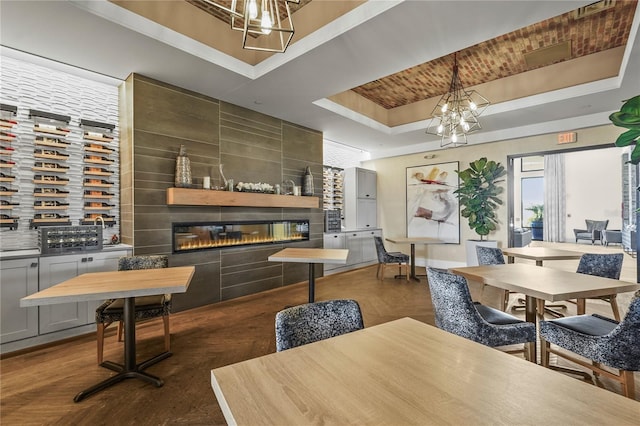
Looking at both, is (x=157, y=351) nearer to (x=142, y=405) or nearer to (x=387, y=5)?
(x=142, y=405)

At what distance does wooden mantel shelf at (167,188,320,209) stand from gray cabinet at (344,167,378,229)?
6.41 ft

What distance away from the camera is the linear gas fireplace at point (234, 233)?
4.05 m

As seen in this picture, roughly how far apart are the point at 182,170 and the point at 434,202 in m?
5.49

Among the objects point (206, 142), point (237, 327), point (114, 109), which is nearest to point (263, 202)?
point (206, 142)

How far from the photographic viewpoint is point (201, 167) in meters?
4.22

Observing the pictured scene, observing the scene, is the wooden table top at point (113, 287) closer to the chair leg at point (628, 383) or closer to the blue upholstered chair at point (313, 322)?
the blue upholstered chair at point (313, 322)

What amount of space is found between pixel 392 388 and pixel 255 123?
4704 mm

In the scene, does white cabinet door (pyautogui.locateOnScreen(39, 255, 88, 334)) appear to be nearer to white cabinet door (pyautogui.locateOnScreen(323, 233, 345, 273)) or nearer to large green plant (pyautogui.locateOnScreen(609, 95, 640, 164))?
white cabinet door (pyautogui.locateOnScreen(323, 233, 345, 273))

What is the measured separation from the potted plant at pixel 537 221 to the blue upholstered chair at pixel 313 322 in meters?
13.2

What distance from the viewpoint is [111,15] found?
2.64 m

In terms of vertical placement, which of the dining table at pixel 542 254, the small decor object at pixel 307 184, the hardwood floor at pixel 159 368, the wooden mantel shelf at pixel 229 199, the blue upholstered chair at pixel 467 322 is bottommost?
the hardwood floor at pixel 159 368

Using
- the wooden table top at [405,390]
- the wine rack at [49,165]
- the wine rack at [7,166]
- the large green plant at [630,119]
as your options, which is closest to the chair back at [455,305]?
the wooden table top at [405,390]

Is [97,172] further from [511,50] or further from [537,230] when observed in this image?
[537,230]

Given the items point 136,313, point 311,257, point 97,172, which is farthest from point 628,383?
point 97,172
